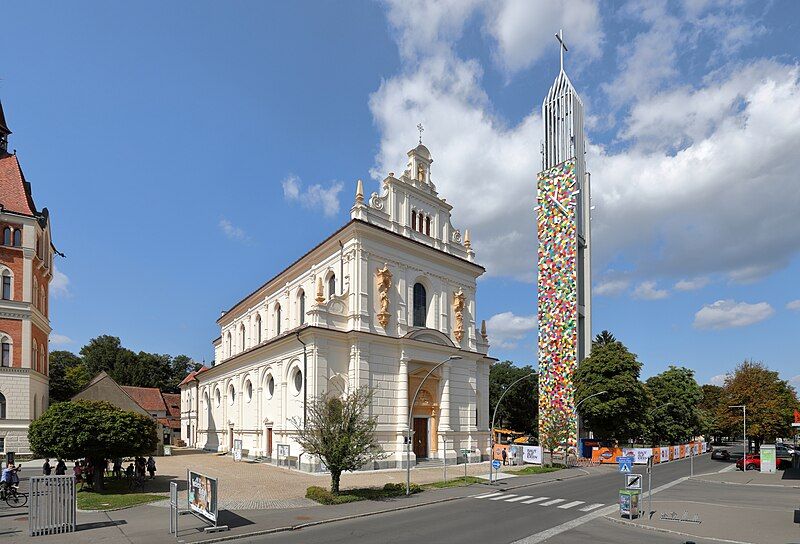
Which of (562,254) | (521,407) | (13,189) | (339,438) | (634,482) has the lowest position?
(521,407)

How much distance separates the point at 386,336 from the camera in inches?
1489

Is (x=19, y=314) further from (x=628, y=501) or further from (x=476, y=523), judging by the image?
(x=628, y=501)

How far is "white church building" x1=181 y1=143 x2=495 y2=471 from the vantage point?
36.5 m

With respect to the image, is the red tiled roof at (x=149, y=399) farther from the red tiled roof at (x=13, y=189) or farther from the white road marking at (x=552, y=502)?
the white road marking at (x=552, y=502)

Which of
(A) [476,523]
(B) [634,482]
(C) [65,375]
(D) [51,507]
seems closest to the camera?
(D) [51,507]

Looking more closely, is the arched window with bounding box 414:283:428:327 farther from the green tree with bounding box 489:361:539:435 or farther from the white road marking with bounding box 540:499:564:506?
the green tree with bounding box 489:361:539:435

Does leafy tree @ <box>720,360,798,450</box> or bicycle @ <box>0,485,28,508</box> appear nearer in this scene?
bicycle @ <box>0,485,28,508</box>

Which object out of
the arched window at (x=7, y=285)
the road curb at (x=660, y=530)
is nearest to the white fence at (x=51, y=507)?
the road curb at (x=660, y=530)

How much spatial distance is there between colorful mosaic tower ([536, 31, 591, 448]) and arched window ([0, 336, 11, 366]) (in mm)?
45280

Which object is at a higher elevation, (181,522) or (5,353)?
(5,353)

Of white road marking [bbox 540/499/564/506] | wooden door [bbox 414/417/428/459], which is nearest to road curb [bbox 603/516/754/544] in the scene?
white road marking [bbox 540/499/564/506]

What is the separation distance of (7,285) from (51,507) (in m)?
31.7

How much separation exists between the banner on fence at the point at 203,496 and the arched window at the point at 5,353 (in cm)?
3046

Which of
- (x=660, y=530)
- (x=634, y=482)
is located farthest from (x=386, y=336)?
(x=660, y=530)
